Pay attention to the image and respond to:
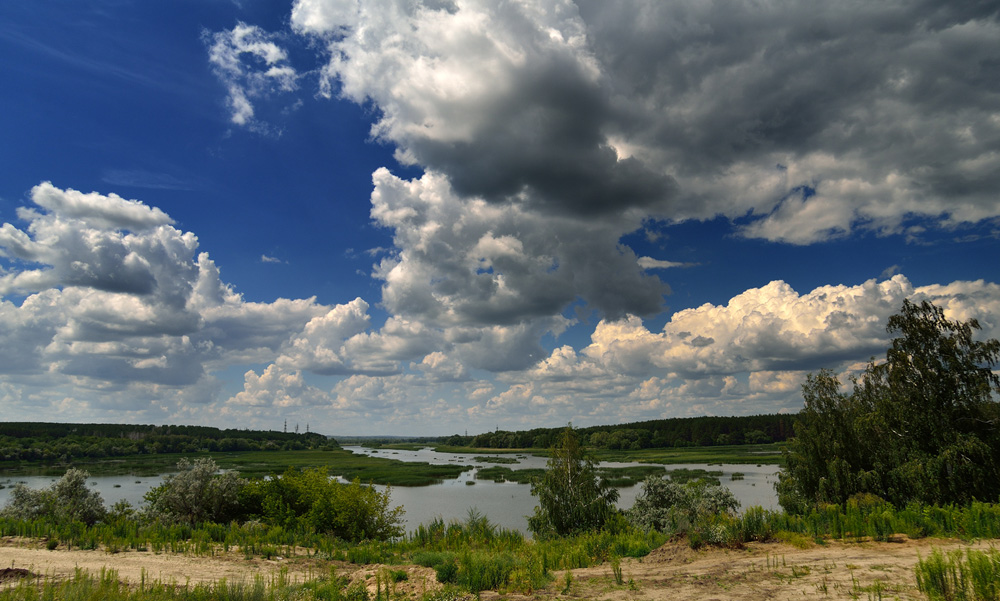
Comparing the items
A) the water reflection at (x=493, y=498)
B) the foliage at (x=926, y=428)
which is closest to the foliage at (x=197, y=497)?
the water reflection at (x=493, y=498)

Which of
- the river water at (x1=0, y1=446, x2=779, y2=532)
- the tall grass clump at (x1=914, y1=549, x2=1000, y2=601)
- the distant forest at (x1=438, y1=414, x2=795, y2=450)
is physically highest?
the tall grass clump at (x1=914, y1=549, x2=1000, y2=601)

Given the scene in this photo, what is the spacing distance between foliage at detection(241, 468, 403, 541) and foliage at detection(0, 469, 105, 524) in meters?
6.38

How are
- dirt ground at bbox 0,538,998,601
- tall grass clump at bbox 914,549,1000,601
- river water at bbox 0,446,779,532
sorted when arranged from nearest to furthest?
tall grass clump at bbox 914,549,1000,601, dirt ground at bbox 0,538,998,601, river water at bbox 0,446,779,532

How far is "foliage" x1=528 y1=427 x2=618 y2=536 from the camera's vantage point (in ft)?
79.6

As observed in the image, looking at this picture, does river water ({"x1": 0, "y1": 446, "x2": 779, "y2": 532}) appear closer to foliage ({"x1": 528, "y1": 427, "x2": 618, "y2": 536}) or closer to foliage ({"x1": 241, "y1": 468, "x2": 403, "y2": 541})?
foliage ({"x1": 528, "y1": 427, "x2": 618, "y2": 536})

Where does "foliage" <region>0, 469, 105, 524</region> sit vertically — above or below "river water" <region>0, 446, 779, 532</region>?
above

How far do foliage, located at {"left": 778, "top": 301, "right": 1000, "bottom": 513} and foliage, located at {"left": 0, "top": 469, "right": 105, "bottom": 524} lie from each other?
35258mm

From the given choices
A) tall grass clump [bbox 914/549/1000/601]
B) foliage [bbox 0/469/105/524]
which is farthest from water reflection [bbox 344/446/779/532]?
tall grass clump [bbox 914/549/1000/601]

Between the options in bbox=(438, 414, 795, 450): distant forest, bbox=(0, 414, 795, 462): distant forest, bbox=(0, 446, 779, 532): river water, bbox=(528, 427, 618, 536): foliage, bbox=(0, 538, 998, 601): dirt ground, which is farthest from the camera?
bbox=(438, 414, 795, 450): distant forest

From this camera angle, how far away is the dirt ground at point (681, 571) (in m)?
9.96

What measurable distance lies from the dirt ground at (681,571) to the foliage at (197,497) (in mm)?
5831

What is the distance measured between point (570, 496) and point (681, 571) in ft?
43.2

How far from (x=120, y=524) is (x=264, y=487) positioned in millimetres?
5472

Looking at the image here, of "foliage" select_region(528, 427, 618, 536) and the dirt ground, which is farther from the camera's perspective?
"foliage" select_region(528, 427, 618, 536)
